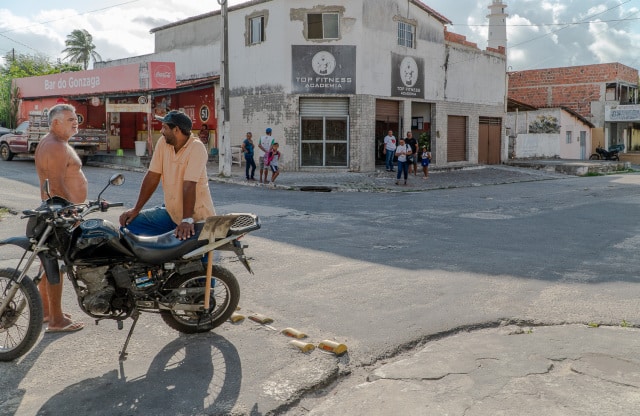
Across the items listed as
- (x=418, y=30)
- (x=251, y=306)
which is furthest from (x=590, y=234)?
(x=418, y=30)

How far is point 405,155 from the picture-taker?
19641 millimetres

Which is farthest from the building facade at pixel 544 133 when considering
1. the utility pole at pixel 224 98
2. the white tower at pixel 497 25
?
the utility pole at pixel 224 98

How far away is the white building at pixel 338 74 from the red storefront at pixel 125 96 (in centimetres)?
169

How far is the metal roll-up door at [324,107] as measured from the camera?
2339 centimetres

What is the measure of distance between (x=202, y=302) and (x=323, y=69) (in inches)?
763

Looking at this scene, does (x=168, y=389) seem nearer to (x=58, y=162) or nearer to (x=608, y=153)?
(x=58, y=162)

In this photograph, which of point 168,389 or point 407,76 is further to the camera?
point 407,76

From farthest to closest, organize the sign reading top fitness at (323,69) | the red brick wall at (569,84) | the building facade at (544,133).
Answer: the red brick wall at (569,84) < the building facade at (544,133) < the sign reading top fitness at (323,69)

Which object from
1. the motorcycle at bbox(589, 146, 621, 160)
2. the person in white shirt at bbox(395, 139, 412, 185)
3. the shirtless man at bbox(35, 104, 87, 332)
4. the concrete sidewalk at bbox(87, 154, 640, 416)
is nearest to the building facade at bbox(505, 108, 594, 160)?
the motorcycle at bbox(589, 146, 621, 160)

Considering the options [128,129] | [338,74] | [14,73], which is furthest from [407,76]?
[14,73]

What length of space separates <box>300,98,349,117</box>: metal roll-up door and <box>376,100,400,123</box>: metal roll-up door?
1.65 metres

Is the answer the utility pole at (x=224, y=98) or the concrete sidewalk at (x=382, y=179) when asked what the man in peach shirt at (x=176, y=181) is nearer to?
the concrete sidewalk at (x=382, y=179)

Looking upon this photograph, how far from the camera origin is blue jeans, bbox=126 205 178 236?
4973mm

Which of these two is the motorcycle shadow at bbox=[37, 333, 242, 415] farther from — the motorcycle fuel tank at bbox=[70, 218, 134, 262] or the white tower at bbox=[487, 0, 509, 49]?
the white tower at bbox=[487, 0, 509, 49]
